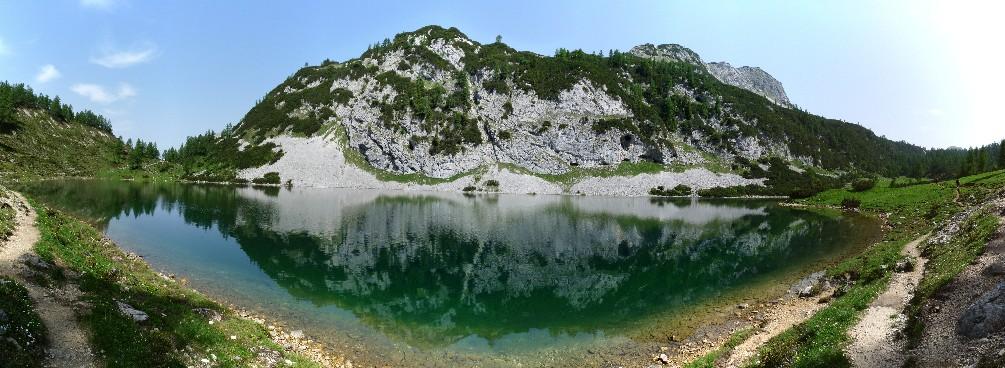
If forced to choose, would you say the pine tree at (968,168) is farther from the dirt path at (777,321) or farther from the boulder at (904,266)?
the dirt path at (777,321)

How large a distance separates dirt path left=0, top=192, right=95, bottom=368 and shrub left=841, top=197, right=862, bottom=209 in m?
113

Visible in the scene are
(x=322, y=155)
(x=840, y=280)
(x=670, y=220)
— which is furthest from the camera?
(x=322, y=155)

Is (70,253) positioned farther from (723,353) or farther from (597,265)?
(597,265)

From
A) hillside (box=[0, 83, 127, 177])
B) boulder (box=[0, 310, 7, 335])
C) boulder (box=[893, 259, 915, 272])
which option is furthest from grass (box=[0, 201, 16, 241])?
hillside (box=[0, 83, 127, 177])

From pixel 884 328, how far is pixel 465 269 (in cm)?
2970

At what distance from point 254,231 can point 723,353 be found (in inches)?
2140

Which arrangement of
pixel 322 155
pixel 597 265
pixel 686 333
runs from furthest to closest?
1. pixel 322 155
2. pixel 597 265
3. pixel 686 333

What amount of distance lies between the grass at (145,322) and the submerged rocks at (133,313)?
0.21 m

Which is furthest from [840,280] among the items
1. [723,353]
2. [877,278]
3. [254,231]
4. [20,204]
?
[20,204]

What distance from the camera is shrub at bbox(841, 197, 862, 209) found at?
292 feet

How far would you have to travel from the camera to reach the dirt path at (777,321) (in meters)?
19.3

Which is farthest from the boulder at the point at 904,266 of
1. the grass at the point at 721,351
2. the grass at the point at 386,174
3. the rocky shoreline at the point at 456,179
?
the grass at the point at 386,174

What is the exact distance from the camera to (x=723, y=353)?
65.8 feet

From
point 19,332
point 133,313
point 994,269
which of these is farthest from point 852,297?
point 19,332
